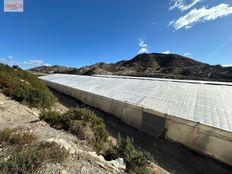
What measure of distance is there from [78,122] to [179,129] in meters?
4.44

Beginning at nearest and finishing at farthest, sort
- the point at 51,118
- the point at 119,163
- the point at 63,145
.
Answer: the point at 63,145, the point at 119,163, the point at 51,118

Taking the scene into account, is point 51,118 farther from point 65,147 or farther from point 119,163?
point 119,163

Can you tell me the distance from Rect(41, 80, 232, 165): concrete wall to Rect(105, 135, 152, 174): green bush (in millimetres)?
2868

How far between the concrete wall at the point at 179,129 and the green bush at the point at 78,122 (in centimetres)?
302

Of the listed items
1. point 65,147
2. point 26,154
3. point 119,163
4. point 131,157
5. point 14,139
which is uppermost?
point 26,154

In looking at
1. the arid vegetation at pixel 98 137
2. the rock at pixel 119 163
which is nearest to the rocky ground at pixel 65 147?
the rock at pixel 119 163

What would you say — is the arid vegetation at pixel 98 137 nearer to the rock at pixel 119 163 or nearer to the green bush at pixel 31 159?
the rock at pixel 119 163

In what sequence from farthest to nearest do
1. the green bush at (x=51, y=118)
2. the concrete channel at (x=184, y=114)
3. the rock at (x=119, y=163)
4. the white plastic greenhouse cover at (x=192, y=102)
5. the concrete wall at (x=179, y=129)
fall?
the white plastic greenhouse cover at (x=192, y=102) < the green bush at (x=51, y=118) < the concrete channel at (x=184, y=114) < the concrete wall at (x=179, y=129) < the rock at (x=119, y=163)

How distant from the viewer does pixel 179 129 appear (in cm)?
699

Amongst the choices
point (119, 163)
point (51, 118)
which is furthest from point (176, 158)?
point (51, 118)

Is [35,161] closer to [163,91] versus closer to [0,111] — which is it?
[0,111]

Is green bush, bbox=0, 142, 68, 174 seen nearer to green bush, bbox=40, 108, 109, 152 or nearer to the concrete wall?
green bush, bbox=40, 108, 109, 152

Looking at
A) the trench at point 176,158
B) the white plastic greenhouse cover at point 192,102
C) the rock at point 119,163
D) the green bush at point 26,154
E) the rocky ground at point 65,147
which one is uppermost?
the white plastic greenhouse cover at point 192,102

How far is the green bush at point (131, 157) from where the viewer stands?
4277 millimetres
